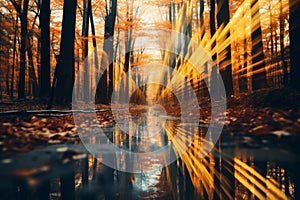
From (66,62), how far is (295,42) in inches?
318

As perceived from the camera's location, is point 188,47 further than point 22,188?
Yes

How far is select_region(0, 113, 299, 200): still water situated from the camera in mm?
2357

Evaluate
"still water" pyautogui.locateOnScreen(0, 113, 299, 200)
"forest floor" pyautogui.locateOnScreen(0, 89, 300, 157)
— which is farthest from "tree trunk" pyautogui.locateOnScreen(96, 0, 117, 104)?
"still water" pyautogui.locateOnScreen(0, 113, 299, 200)

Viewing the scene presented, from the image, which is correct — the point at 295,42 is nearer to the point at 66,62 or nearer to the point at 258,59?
the point at 258,59

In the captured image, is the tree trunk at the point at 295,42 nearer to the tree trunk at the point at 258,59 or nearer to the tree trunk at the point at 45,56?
the tree trunk at the point at 258,59

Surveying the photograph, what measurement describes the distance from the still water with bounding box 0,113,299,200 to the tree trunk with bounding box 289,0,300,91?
341 cm

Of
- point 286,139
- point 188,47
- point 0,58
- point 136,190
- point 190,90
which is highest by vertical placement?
point 188,47

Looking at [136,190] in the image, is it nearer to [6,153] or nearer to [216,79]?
[6,153]

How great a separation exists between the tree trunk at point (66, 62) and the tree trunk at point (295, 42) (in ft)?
25.9

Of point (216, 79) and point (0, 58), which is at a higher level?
point (0, 58)

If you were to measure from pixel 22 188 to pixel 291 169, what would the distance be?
2.88 metres

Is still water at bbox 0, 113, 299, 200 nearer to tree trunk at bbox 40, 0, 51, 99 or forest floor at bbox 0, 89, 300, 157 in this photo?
forest floor at bbox 0, 89, 300, 157

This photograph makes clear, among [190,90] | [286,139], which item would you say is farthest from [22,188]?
[190,90]

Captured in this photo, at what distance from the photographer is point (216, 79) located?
15.2 m
